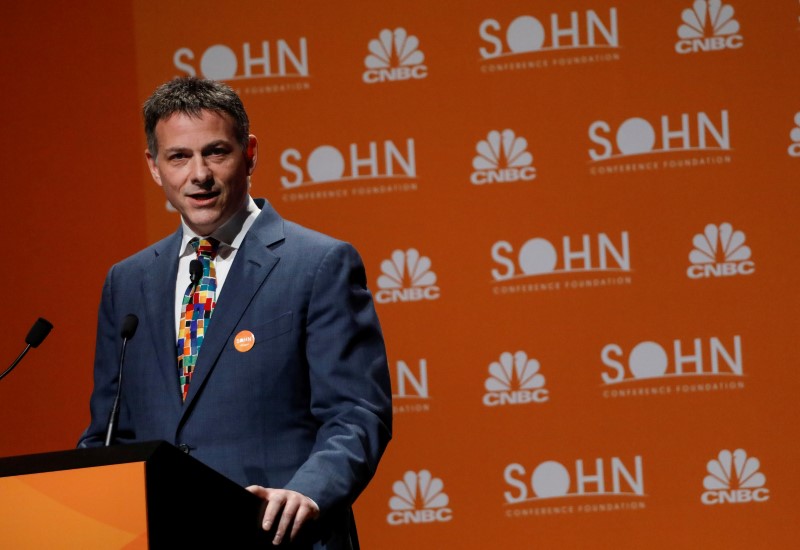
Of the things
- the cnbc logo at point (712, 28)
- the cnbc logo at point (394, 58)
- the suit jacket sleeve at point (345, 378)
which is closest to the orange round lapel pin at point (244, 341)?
the suit jacket sleeve at point (345, 378)

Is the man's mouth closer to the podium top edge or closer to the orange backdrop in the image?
the podium top edge

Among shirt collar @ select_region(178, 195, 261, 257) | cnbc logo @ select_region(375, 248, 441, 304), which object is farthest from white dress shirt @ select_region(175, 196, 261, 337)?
cnbc logo @ select_region(375, 248, 441, 304)

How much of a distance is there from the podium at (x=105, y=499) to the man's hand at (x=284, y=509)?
168 mm

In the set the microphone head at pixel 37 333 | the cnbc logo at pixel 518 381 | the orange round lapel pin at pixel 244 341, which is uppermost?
the microphone head at pixel 37 333

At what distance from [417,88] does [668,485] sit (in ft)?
5.25

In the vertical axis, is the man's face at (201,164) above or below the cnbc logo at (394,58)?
below

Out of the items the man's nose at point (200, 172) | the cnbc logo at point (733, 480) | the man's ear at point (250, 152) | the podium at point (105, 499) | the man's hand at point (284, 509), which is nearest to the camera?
the podium at point (105, 499)

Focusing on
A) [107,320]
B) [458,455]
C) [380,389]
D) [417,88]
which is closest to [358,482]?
[380,389]

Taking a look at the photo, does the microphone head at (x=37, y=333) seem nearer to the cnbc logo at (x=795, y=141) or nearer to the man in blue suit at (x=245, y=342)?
the man in blue suit at (x=245, y=342)

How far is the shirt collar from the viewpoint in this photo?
2.15m

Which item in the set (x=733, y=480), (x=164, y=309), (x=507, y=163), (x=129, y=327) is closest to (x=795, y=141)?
(x=507, y=163)

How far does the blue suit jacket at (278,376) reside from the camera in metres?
1.97

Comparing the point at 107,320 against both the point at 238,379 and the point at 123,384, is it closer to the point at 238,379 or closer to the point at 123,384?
the point at 123,384

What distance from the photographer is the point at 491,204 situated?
377 centimetres
